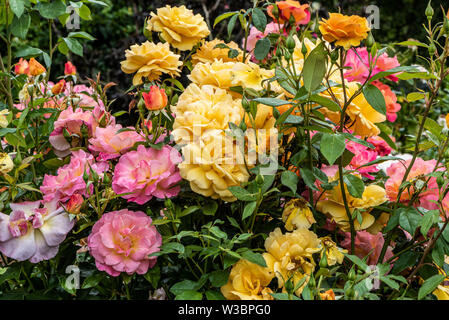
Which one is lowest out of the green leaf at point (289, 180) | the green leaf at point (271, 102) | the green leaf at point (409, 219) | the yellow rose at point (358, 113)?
the green leaf at point (409, 219)

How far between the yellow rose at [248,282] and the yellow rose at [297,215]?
3.7 inches

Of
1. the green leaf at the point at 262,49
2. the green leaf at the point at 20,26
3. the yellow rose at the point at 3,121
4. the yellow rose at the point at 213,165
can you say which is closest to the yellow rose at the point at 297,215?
the yellow rose at the point at 213,165

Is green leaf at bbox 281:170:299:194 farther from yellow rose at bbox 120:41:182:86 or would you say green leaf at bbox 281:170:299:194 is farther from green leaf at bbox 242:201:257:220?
yellow rose at bbox 120:41:182:86

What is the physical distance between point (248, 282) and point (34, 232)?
39cm

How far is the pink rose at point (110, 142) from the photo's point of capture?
3.19ft

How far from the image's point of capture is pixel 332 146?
79 centimetres

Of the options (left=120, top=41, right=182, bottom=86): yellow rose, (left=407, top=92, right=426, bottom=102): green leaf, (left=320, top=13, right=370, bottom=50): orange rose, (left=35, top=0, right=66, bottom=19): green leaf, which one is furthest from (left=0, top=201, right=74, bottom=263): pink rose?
(left=407, top=92, right=426, bottom=102): green leaf

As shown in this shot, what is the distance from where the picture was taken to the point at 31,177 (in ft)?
3.52

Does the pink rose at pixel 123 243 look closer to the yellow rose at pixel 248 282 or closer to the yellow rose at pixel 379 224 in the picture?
the yellow rose at pixel 248 282

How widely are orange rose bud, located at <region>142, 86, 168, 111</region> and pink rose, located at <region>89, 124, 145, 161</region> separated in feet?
0.29

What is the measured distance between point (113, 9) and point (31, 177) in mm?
3711
